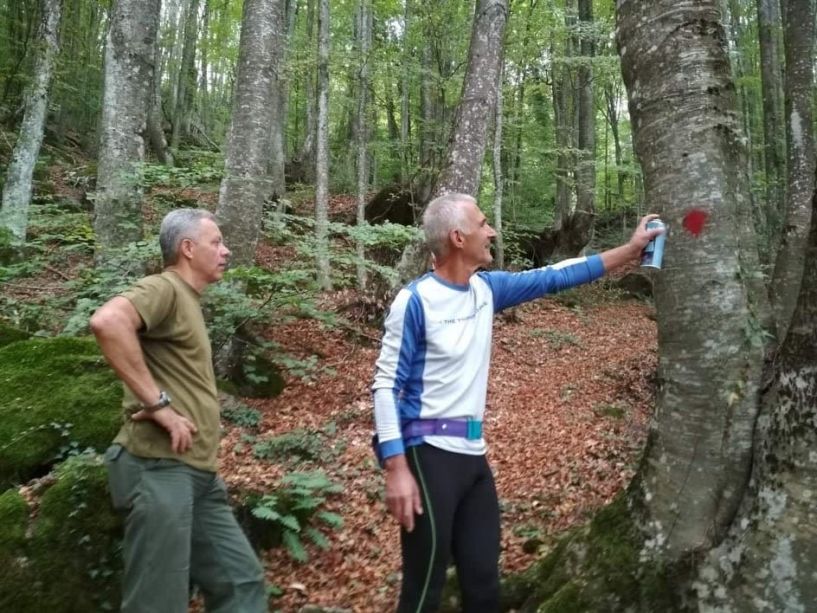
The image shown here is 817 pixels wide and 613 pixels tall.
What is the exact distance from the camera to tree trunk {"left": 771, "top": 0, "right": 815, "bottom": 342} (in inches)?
319

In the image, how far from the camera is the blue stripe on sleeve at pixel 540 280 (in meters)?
3.11

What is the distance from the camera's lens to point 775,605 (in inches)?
93.6

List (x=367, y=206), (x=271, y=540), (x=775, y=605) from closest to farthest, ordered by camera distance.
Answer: (x=775, y=605)
(x=271, y=540)
(x=367, y=206)

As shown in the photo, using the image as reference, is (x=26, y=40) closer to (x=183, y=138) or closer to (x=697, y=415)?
(x=183, y=138)

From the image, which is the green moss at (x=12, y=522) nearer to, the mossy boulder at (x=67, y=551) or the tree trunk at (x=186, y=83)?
the mossy boulder at (x=67, y=551)

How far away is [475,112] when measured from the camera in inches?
384

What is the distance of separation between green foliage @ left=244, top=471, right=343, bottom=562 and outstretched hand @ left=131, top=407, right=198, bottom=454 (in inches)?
77.8

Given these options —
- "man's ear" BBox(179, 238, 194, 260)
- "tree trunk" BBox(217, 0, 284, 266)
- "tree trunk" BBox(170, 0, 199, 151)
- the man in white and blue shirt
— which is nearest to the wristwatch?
"man's ear" BBox(179, 238, 194, 260)

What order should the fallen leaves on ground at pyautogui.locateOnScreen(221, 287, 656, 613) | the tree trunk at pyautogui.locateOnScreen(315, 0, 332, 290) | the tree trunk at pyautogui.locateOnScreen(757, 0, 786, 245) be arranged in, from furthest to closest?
1. the tree trunk at pyautogui.locateOnScreen(757, 0, 786, 245)
2. the tree trunk at pyautogui.locateOnScreen(315, 0, 332, 290)
3. the fallen leaves on ground at pyautogui.locateOnScreen(221, 287, 656, 613)

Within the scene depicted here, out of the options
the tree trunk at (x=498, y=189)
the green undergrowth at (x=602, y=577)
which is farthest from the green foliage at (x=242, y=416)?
the tree trunk at (x=498, y=189)

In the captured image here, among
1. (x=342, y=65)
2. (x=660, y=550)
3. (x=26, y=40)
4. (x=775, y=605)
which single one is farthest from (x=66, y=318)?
(x=26, y=40)

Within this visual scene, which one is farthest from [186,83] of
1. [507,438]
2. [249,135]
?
[507,438]

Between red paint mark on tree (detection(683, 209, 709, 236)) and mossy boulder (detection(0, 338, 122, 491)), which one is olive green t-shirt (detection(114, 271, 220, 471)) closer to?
mossy boulder (detection(0, 338, 122, 491))

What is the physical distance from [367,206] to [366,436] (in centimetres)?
994
